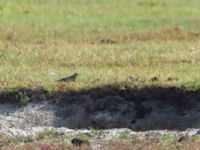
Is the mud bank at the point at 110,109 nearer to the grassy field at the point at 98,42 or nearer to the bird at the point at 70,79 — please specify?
the grassy field at the point at 98,42

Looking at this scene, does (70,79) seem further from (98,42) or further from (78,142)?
(98,42)

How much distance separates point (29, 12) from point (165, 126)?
38.3 ft

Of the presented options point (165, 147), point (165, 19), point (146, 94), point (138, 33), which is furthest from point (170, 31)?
point (165, 147)

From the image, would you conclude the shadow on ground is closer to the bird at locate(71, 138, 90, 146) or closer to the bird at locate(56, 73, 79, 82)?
the bird at locate(56, 73, 79, 82)

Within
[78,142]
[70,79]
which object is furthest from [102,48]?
[78,142]

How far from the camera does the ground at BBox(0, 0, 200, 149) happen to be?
1227cm

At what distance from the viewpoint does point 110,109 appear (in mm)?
12047

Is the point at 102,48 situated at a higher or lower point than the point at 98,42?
higher

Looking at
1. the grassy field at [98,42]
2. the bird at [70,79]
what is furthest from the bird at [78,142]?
the bird at [70,79]

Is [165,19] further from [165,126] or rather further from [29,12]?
[165,126]

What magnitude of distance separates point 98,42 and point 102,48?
1731mm

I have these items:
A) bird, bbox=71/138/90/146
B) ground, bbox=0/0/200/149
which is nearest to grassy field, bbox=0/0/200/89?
ground, bbox=0/0/200/149

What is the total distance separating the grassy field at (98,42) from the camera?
13.2 m

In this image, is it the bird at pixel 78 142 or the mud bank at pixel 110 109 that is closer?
the bird at pixel 78 142
